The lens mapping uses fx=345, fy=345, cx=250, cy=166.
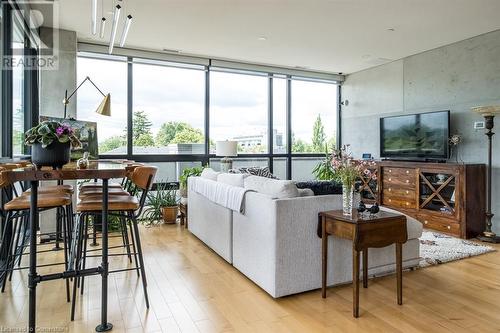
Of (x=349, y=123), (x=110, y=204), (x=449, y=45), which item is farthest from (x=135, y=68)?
(x=449, y=45)

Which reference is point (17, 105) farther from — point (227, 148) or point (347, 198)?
point (347, 198)

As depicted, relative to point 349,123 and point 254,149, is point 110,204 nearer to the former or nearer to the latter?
point 254,149

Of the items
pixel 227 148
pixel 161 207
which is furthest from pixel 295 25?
pixel 161 207

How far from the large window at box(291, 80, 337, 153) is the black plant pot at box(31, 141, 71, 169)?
539 cm

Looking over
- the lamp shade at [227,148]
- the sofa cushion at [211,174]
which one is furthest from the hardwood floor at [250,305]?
the lamp shade at [227,148]

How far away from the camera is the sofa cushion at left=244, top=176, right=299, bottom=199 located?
2.74m

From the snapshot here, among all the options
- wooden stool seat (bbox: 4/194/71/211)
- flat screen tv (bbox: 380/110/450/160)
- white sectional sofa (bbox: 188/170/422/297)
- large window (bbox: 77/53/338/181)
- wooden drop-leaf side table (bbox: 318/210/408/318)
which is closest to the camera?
wooden drop-leaf side table (bbox: 318/210/408/318)

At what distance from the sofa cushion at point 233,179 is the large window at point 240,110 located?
2.59m

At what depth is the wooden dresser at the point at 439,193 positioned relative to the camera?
455 centimetres

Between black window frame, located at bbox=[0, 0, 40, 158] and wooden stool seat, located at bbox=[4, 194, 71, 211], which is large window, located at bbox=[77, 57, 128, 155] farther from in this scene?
wooden stool seat, located at bbox=[4, 194, 71, 211]

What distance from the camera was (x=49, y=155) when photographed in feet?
7.05

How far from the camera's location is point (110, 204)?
95.9 inches

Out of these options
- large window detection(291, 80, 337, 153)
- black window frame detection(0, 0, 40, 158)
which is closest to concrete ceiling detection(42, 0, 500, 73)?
black window frame detection(0, 0, 40, 158)

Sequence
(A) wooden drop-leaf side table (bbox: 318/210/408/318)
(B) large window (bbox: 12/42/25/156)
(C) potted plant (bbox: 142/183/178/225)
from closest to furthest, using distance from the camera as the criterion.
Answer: (A) wooden drop-leaf side table (bbox: 318/210/408/318) → (B) large window (bbox: 12/42/25/156) → (C) potted plant (bbox: 142/183/178/225)
